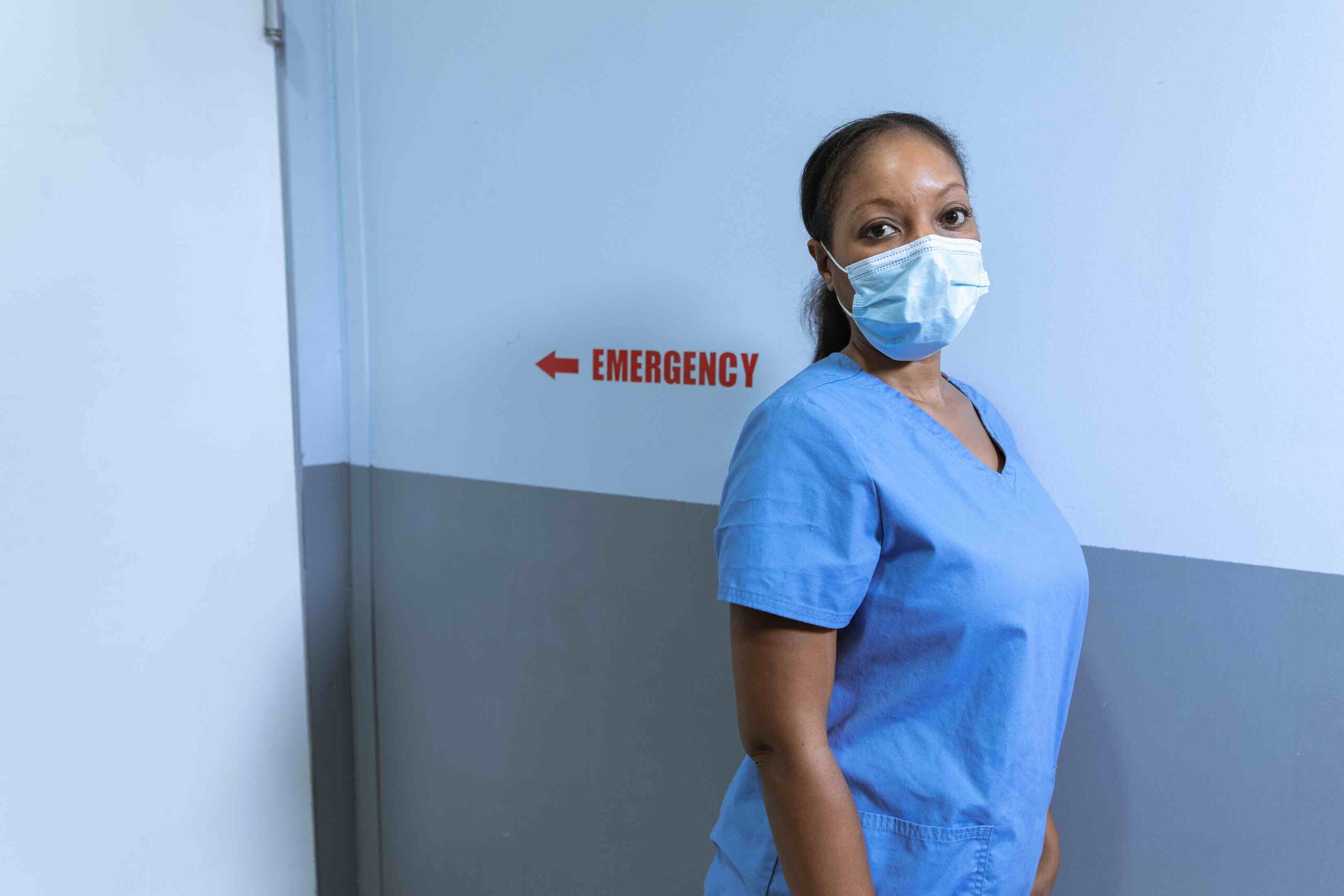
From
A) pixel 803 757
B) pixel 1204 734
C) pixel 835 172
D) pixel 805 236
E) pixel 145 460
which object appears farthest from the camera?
pixel 145 460

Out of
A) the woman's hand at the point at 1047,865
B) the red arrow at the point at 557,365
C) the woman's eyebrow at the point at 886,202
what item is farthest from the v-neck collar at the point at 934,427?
the red arrow at the point at 557,365

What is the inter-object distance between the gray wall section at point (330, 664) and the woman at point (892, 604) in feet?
2.96

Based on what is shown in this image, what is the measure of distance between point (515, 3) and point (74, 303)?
70cm

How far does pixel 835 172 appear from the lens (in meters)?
0.81

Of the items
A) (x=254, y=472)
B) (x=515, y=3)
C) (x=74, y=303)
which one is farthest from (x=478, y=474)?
(x=515, y=3)

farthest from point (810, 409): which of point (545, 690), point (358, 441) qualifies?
point (358, 441)

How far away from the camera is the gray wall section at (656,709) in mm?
948

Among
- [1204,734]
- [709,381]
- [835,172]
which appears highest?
[835,172]

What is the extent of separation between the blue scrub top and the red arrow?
1.82 ft

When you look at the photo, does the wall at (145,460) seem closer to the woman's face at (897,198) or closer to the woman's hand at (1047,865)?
the woman's face at (897,198)

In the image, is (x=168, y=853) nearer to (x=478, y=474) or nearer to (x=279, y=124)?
(x=478, y=474)

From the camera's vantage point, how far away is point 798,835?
715mm

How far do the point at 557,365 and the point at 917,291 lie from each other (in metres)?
0.64

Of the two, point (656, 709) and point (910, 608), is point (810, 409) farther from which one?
point (656, 709)
